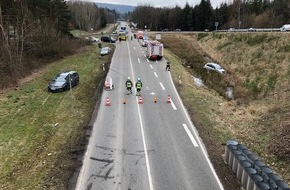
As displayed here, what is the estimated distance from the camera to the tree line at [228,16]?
78.1m

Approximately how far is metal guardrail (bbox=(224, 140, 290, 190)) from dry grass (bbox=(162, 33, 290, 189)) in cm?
101

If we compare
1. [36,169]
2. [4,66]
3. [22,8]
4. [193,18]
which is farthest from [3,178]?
[193,18]

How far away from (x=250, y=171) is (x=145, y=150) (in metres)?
6.25

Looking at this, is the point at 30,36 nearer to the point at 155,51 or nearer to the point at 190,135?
the point at 155,51

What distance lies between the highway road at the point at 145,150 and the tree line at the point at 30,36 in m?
14.5

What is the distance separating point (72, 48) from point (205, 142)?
42.5 metres

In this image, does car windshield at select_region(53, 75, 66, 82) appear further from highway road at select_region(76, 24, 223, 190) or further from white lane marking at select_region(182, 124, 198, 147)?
white lane marking at select_region(182, 124, 198, 147)

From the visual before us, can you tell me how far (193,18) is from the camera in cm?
11106

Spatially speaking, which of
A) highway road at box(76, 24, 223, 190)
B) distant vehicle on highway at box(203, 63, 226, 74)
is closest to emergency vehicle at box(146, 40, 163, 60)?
distant vehicle on highway at box(203, 63, 226, 74)

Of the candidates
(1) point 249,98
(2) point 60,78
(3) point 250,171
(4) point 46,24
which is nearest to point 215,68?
(1) point 249,98

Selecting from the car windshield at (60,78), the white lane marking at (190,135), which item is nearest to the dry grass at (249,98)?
the white lane marking at (190,135)

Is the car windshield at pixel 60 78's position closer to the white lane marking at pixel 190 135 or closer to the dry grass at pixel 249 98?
the dry grass at pixel 249 98

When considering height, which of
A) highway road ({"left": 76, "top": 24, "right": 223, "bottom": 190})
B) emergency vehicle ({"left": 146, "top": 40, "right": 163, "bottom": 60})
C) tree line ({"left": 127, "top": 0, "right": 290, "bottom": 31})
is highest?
tree line ({"left": 127, "top": 0, "right": 290, "bottom": 31})

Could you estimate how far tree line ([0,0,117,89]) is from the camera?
37.0 metres
